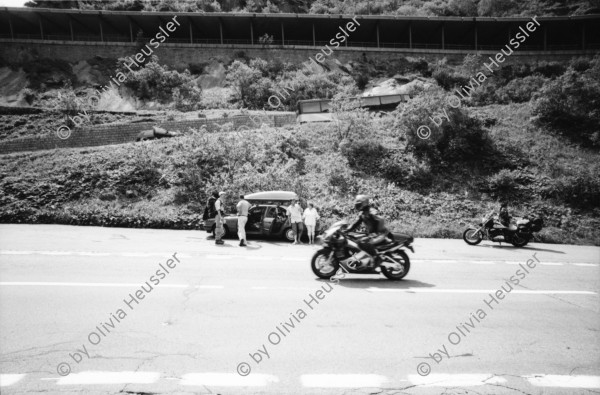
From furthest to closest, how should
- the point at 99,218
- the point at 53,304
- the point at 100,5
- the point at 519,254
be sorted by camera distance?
the point at 100,5
the point at 99,218
the point at 519,254
the point at 53,304

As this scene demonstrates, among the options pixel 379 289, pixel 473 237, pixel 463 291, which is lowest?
pixel 473 237

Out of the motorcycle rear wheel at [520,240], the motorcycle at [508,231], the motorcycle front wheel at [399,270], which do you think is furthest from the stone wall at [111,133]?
the motorcycle rear wheel at [520,240]

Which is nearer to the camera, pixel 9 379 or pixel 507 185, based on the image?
pixel 9 379

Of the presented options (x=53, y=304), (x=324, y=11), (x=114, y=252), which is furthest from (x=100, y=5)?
(x=53, y=304)

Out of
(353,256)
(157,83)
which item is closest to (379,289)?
(353,256)

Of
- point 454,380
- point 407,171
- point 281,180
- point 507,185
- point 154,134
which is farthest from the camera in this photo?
point 154,134

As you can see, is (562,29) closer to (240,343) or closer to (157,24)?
(157,24)

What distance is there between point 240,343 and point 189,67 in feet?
167

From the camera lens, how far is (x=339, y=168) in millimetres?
21875

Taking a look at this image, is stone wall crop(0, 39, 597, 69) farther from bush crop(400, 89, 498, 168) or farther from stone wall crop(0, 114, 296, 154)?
bush crop(400, 89, 498, 168)

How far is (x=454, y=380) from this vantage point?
4.64 meters

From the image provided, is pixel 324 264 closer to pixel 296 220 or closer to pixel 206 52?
pixel 296 220

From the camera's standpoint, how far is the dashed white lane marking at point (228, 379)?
4.34 m

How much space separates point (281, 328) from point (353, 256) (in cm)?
330
